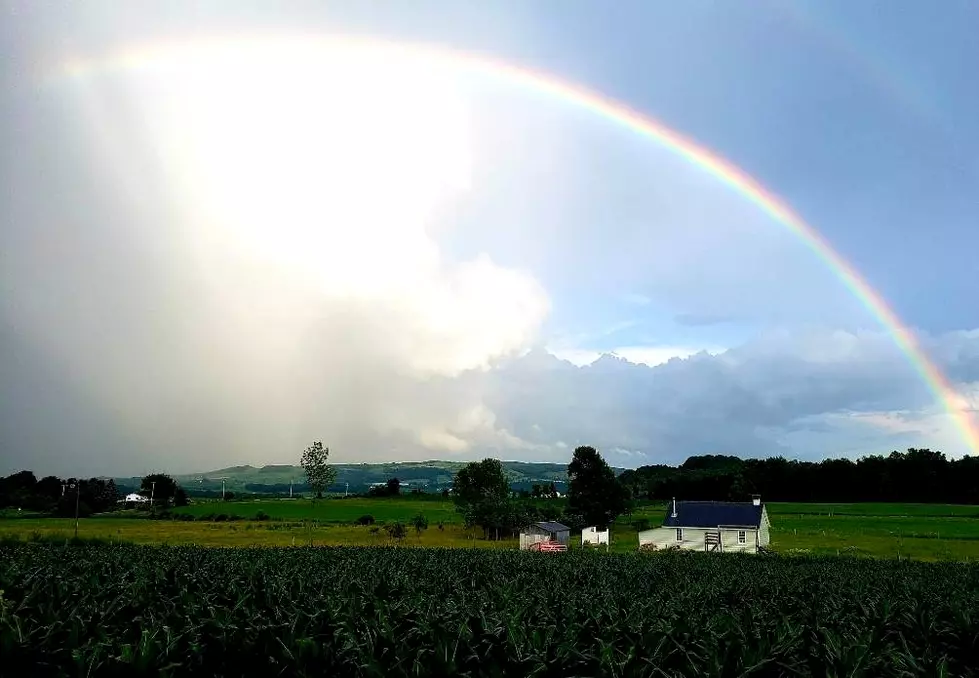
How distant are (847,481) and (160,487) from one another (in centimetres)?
15968

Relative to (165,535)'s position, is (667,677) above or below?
above

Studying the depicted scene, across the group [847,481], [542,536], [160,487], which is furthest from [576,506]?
[160,487]

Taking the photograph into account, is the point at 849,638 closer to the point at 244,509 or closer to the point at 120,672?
the point at 120,672

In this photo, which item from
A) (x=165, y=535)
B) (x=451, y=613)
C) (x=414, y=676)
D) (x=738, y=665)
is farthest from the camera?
(x=165, y=535)

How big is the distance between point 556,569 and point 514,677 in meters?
26.3

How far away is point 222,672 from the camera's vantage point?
8.63 metres

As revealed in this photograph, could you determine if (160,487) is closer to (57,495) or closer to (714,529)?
(57,495)

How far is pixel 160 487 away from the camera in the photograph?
179 metres

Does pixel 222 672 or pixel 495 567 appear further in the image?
pixel 495 567

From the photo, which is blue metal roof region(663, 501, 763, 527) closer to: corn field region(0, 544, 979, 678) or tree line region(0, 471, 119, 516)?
corn field region(0, 544, 979, 678)

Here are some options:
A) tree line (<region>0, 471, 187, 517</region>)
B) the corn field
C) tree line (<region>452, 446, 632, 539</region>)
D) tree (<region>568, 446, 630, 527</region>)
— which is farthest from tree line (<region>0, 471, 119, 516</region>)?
the corn field

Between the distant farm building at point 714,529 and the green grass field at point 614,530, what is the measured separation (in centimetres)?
271

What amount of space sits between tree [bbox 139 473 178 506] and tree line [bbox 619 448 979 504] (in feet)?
347

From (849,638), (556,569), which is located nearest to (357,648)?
(849,638)
